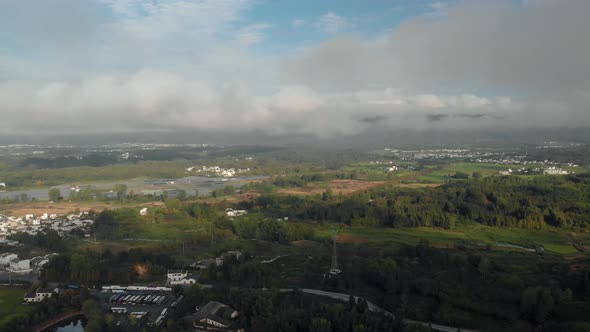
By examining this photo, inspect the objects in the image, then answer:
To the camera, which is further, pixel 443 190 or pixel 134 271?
pixel 443 190

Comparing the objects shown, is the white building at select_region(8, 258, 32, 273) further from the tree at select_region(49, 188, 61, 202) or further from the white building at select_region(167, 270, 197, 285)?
the tree at select_region(49, 188, 61, 202)

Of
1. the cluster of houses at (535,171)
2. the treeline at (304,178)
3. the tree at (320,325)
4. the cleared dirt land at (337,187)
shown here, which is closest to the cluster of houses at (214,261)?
the tree at (320,325)

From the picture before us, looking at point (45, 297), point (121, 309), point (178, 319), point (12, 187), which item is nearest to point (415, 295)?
point (178, 319)

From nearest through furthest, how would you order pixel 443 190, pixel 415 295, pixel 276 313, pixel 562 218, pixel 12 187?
pixel 276 313 → pixel 415 295 → pixel 562 218 → pixel 443 190 → pixel 12 187

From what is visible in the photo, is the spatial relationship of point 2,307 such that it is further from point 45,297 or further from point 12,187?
point 12,187

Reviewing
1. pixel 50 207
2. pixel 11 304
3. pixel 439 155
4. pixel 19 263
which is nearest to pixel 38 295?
pixel 11 304
